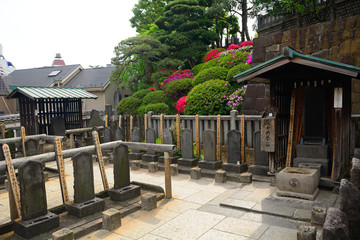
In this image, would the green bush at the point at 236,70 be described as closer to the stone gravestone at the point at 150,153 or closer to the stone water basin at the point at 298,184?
the stone gravestone at the point at 150,153

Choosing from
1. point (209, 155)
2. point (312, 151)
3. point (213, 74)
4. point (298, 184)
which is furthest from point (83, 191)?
point (213, 74)

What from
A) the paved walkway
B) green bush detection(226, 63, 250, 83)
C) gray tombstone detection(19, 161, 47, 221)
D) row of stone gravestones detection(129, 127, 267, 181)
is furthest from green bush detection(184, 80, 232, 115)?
gray tombstone detection(19, 161, 47, 221)

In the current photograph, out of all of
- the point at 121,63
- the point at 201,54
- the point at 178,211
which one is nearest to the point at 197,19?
the point at 201,54

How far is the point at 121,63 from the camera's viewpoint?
1970 centimetres

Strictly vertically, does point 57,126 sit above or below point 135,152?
above

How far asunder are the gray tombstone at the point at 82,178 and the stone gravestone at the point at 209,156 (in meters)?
4.02

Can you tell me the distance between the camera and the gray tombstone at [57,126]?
Result: 1297cm

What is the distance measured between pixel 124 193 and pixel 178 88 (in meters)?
11.0

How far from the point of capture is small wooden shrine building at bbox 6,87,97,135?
12039 mm

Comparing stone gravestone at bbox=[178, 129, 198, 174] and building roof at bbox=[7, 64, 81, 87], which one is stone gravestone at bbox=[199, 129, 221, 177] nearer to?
stone gravestone at bbox=[178, 129, 198, 174]

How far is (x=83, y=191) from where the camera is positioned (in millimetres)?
5672

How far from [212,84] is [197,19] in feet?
40.4

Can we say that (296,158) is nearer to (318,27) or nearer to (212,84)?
(318,27)

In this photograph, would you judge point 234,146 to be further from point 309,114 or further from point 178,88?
point 178,88
